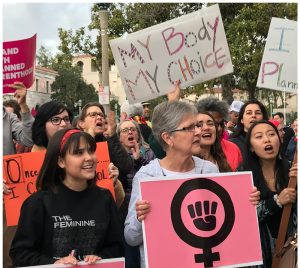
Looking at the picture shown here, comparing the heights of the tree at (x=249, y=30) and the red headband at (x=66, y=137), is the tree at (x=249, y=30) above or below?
above

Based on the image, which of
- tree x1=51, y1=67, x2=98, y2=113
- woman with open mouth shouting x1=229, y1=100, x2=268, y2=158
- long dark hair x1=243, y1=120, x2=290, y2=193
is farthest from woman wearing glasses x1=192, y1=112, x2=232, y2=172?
tree x1=51, y1=67, x2=98, y2=113

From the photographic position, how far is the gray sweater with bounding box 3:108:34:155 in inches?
153

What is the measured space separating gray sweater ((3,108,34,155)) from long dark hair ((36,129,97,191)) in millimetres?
1254

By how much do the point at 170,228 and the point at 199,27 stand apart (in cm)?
265

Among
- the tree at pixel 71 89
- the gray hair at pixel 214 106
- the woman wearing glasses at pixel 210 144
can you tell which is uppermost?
the tree at pixel 71 89

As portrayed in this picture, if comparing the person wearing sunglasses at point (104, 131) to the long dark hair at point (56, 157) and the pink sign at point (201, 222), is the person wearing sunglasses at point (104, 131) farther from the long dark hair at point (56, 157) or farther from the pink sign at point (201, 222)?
the pink sign at point (201, 222)

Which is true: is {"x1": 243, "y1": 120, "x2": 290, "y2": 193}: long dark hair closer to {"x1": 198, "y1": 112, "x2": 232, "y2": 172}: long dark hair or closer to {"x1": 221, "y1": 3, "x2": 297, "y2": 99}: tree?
{"x1": 198, "y1": 112, "x2": 232, "y2": 172}: long dark hair

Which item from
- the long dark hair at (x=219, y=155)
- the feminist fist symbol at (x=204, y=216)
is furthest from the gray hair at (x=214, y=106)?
the feminist fist symbol at (x=204, y=216)

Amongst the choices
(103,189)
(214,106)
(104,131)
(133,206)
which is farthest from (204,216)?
(214,106)

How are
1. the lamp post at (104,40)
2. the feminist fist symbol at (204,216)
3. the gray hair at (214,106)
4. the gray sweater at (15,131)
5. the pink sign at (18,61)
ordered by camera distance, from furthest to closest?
the lamp post at (104,40), the pink sign at (18,61), the gray hair at (214,106), the gray sweater at (15,131), the feminist fist symbol at (204,216)

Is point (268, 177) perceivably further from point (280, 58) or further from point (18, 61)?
point (18, 61)

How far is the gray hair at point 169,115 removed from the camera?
9.11 ft

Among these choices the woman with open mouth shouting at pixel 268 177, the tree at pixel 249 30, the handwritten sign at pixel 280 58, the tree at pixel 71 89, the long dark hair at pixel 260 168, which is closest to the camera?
the woman with open mouth shouting at pixel 268 177

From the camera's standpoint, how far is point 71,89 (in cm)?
5091
